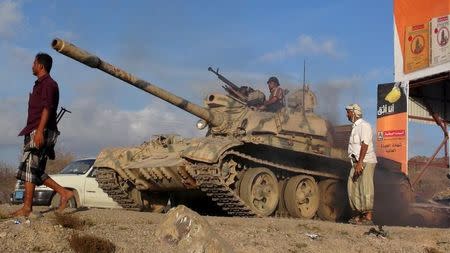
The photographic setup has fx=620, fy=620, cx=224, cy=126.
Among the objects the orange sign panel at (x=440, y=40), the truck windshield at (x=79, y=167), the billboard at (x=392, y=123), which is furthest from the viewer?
the billboard at (x=392, y=123)

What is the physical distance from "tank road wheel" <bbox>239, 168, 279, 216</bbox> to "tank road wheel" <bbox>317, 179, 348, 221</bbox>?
5.43ft

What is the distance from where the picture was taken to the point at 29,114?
6844mm

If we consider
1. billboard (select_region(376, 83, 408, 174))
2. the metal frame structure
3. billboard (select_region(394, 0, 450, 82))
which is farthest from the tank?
the metal frame structure

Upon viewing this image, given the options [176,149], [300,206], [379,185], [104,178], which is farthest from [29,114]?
[379,185]

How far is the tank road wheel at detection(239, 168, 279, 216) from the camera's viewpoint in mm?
10781

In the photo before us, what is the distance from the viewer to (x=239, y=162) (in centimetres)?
1102

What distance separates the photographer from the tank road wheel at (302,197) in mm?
11680

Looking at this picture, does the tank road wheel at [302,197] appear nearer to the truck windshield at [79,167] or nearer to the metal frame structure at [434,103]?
the metal frame structure at [434,103]

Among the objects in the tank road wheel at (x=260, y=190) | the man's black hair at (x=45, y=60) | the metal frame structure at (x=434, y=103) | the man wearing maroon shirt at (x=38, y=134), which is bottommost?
the tank road wheel at (x=260, y=190)

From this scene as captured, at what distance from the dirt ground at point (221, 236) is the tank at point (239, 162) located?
2352 mm

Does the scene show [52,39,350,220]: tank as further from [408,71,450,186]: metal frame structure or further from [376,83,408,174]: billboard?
[408,71,450,186]: metal frame structure

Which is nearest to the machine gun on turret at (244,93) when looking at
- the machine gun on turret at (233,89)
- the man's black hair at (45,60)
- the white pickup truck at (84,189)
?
A: the machine gun on turret at (233,89)

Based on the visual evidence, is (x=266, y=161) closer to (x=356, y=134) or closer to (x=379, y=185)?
(x=356, y=134)

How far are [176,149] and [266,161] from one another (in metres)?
1.70
